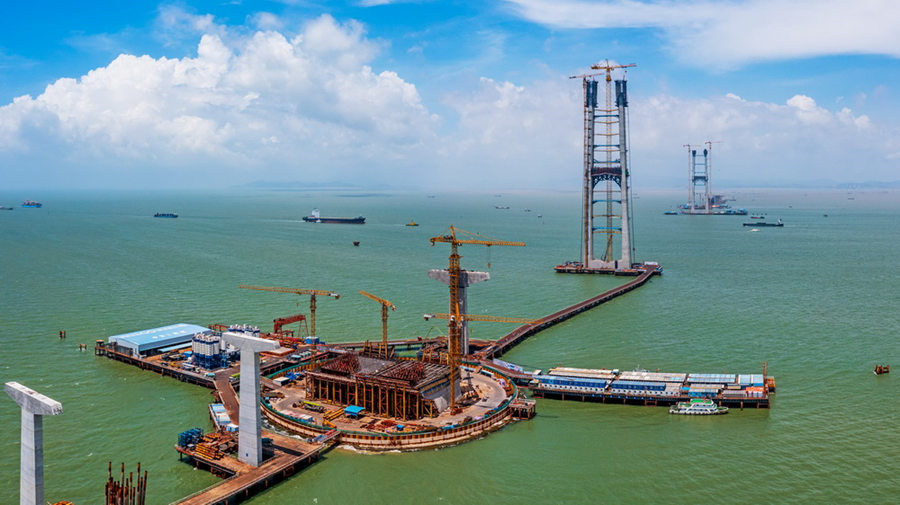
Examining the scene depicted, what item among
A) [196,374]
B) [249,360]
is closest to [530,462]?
[249,360]

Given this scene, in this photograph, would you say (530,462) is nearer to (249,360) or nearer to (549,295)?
(249,360)

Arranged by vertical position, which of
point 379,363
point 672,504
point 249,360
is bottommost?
point 672,504

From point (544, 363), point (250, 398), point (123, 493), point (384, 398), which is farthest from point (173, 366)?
point (544, 363)

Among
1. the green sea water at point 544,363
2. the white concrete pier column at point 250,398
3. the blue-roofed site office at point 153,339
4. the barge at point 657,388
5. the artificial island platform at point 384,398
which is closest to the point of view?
the green sea water at point 544,363

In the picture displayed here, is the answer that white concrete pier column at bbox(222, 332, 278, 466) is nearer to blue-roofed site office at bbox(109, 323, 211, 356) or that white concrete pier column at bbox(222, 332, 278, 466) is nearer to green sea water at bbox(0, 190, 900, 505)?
green sea water at bbox(0, 190, 900, 505)

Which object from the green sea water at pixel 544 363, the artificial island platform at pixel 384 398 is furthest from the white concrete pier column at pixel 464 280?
the green sea water at pixel 544 363

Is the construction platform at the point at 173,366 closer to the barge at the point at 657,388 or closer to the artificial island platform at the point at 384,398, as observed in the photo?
the artificial island platform at the point at 384,398
